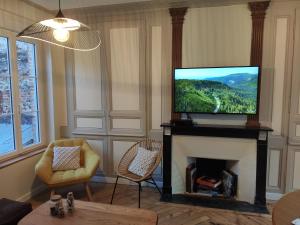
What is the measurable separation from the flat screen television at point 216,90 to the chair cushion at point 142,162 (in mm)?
699

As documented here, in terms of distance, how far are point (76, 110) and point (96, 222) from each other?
2.22 m

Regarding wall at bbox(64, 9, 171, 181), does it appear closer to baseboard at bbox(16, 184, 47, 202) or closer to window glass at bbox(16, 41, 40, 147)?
window glass at bbox(16, 41, 40, 147)

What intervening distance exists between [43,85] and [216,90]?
2526 mm

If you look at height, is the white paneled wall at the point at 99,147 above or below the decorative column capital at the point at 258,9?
below

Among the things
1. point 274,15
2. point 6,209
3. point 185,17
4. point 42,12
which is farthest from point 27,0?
point 274,15

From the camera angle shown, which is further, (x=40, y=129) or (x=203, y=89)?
(x=40, y=129)

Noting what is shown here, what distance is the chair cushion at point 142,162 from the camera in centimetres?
304

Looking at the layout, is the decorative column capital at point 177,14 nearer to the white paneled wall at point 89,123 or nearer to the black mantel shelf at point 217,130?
the black mantel shelf at point 217,130

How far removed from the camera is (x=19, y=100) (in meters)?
3.15

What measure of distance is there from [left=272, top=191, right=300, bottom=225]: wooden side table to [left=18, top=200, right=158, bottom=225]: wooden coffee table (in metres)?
0.95

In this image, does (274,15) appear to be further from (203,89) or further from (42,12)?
(42,12)

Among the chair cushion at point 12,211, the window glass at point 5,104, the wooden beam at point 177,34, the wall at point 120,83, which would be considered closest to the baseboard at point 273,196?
the wall at point 120,83

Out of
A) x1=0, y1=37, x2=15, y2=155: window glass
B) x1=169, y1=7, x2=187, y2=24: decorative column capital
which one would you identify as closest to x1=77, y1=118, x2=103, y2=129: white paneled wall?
x1=0, y1=37, x2=15, y2=155: window glass

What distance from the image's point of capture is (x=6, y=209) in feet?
6.95
